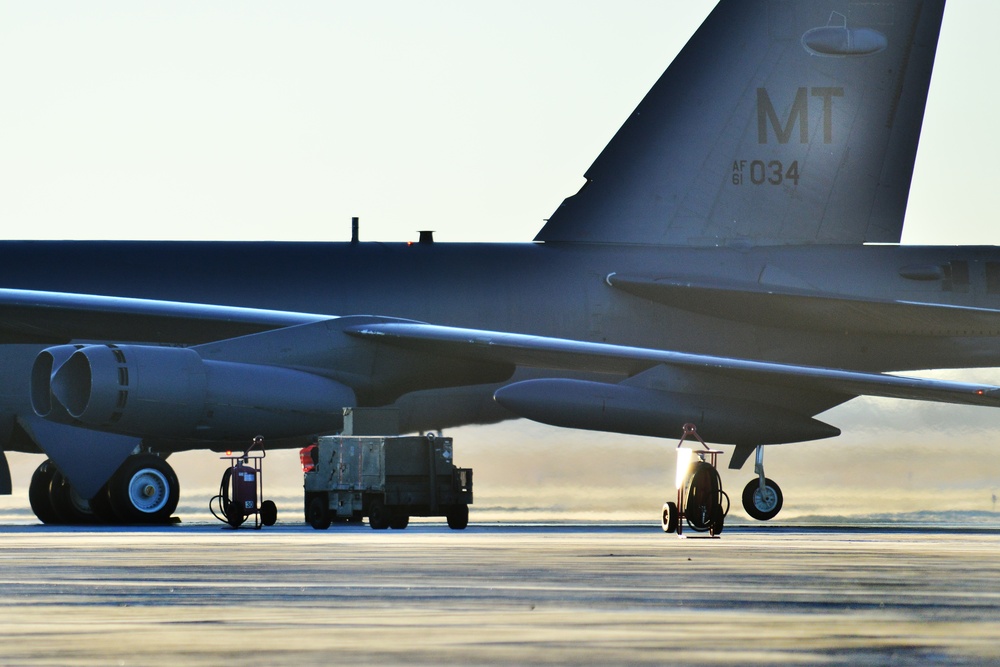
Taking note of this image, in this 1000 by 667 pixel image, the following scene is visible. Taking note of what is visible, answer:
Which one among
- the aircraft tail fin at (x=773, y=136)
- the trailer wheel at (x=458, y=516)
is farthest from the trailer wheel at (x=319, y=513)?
the aircraft tail fin at (x=773, y=136)

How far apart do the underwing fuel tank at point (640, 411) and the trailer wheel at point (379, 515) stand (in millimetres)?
1576

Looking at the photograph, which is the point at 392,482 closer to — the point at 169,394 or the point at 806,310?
the point at 169,394

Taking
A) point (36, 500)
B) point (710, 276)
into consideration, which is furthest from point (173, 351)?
point (710, 276)

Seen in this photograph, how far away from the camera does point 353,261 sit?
20797 mm

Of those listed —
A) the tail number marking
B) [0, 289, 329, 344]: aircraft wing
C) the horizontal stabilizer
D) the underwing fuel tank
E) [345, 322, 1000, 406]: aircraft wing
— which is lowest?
the underwing fuel tank

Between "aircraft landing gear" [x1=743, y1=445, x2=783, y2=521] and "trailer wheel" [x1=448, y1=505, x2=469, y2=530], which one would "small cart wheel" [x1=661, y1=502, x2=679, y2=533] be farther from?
"aircraft landing gear" [x1=743, y1=445, x2=783, y2=521]

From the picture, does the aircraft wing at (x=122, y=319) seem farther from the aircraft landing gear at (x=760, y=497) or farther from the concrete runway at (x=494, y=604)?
the concrete runway at (x=494, y=604)

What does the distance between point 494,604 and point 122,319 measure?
1254 cm

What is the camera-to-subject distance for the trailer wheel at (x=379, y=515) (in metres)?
16.7

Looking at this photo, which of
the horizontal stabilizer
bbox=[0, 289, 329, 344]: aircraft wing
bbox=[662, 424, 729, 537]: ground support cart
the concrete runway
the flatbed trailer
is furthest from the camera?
the horizontal stabilizer

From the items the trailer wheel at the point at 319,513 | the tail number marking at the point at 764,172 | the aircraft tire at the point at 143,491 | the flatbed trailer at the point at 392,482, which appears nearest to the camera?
the flatbed trailer at the point at 392,482

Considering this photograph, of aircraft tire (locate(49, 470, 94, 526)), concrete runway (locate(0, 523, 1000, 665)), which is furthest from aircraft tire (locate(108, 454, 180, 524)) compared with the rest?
concrete runway (locate(0, 523, 1000, 665))

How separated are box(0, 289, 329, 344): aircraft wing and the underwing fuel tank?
2961 mm

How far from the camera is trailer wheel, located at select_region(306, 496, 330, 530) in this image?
56.2 feet
